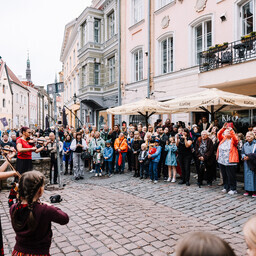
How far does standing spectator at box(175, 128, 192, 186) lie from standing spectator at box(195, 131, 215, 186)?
32 centimetres

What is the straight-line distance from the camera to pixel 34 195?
2295 millimetres

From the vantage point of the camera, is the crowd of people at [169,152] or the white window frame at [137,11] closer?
the crowd of people at [169,152]

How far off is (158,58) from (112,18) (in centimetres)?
788

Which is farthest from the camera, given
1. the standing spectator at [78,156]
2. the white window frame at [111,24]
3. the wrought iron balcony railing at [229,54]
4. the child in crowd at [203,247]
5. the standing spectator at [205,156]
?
the white window frame at [111,24]

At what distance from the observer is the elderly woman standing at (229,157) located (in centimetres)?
709

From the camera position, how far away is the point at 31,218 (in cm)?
222

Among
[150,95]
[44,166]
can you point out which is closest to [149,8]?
[150,95]

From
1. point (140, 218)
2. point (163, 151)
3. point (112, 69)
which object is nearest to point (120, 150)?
point (163, 151)

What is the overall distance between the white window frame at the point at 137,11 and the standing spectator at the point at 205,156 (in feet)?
41.2

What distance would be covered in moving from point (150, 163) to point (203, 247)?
7.81 m

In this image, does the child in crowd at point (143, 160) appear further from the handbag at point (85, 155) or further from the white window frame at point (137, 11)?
the white window frame at point (137, 11)

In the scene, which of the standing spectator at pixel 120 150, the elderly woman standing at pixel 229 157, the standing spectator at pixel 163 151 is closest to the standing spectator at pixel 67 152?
the standing spectator at pixel 120 150

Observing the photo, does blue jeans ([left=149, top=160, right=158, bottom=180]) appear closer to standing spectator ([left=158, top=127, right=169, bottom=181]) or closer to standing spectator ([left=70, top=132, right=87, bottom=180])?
standing spectator ([left=158, top=127, right=169, bottom=181])

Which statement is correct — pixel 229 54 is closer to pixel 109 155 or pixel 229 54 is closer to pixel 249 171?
pixel 249 171
